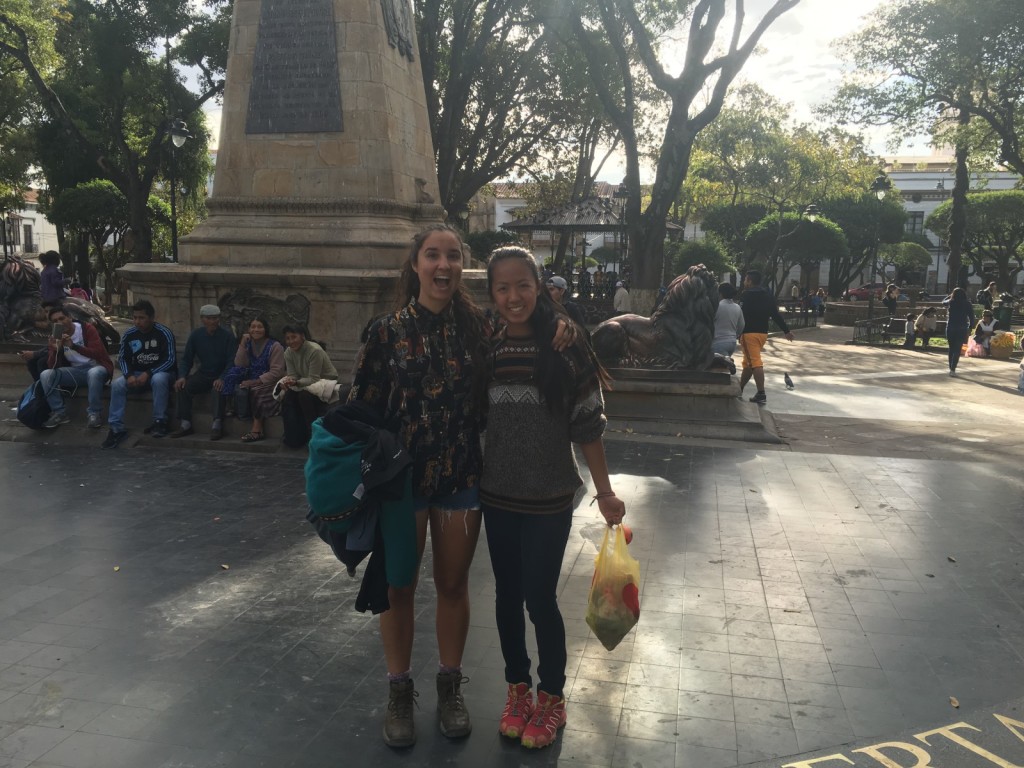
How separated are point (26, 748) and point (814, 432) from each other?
8.03 meters

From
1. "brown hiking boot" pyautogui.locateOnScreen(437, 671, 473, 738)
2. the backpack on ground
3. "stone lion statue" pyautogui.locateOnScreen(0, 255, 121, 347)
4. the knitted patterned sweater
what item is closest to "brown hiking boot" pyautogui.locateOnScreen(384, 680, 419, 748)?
"brown hiking boot" pyautogui.locateOnScreen(437, 671, 473, 738)

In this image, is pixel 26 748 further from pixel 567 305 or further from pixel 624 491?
pixel 567 305

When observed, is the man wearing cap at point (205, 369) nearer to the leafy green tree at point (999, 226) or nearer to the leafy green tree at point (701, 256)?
the leafy green tree at point (701, 256)

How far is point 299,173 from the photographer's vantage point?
937 centimetres

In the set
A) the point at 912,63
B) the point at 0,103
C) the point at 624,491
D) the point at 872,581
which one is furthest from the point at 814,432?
the point at 0,103

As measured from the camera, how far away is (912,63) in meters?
21.0

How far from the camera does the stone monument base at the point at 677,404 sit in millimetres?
9125

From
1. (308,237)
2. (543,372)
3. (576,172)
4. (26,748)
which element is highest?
(576,172)

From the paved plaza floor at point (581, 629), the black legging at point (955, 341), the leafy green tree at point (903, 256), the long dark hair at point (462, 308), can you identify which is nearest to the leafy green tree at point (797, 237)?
the leafy green tree at point (903, 256)

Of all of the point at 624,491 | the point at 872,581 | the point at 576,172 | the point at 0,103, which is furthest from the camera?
the point at 576,172

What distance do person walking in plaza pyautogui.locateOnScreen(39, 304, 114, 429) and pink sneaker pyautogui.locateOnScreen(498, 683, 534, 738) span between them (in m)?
6.38

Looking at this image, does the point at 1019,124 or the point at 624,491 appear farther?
the point at 1019,124

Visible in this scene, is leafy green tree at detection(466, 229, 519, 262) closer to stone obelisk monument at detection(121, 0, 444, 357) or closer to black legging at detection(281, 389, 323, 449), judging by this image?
stone obelisk monument at detection(121, 0, 444, 357)

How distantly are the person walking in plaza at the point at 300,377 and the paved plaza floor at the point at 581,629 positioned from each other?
477 millimetres
